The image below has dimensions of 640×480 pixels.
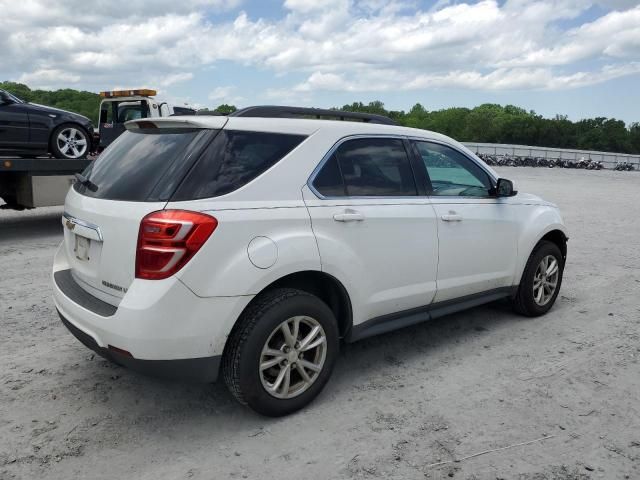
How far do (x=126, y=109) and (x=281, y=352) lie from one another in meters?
11.9

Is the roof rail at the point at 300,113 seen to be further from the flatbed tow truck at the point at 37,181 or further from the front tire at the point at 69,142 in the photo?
the front tire at the point at 69,142

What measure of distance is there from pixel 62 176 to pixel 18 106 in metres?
1.20

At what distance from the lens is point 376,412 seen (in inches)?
128

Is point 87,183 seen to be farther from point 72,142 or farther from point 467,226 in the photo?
point 72,142

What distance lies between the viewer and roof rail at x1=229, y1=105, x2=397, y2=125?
334 cm

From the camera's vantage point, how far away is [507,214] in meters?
4.50

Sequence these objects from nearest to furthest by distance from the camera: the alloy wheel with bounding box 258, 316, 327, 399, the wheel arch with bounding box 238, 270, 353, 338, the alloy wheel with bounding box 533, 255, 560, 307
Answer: the alloy wheel with bounding box 258, 316, 327, 399
the wheel arch with bounding box 238, 270, 353, 338
the alloy wheel with bounding box 533, 255, 560, 307

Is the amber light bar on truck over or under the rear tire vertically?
over

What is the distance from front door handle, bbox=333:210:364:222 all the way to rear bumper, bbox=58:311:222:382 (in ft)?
3.46

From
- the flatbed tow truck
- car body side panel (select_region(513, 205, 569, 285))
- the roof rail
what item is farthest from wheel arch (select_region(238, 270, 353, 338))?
the flatbed tow truck

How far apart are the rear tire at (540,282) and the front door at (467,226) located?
0.92ft

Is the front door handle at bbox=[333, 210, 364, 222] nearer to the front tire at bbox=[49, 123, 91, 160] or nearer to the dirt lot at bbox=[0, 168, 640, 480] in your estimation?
the dirt lot at bbox=[0, 168, 640, 480]

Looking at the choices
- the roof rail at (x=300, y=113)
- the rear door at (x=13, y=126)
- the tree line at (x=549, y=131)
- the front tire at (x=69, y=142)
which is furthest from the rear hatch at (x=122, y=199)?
the tree line at (x=549, y=131)

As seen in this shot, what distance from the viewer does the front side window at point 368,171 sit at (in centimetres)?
338
